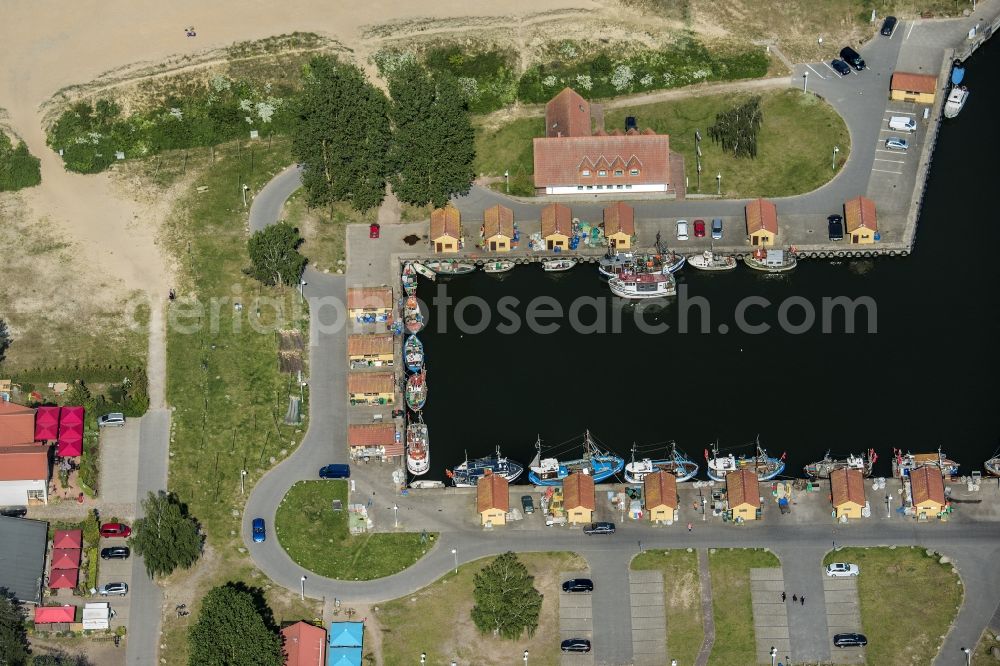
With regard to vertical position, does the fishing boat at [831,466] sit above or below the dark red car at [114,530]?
above

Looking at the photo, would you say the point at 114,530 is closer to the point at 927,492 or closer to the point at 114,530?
the point at 114,530

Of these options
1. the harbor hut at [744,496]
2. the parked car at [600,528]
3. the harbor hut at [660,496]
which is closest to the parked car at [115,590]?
the parked car at [600,528]

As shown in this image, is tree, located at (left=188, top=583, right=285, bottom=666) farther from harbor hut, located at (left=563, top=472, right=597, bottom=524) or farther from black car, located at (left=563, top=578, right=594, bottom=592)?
harbor hut, located at (left=563, top=472, right=597, bottom=524)

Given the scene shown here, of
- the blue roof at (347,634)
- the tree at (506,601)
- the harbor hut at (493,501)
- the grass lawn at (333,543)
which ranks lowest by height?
the blue roof at (347,634)

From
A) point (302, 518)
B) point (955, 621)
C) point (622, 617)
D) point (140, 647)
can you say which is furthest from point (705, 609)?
point (140, 647)

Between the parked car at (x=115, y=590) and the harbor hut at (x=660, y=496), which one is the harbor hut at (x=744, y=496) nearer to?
the harbor hut at (x=660, y=496)

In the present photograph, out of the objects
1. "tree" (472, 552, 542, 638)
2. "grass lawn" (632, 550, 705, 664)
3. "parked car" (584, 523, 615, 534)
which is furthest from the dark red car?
"grass lawn" (632, 550, 705, 664)

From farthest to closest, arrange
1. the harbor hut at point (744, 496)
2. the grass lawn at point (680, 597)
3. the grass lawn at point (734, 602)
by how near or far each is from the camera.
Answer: the harbor hut at point (744, 496), the grass lawn at point (680, 597), the grass lawn at point (734, 602)
